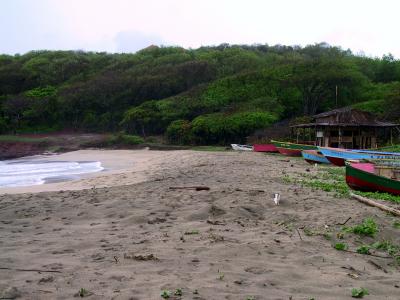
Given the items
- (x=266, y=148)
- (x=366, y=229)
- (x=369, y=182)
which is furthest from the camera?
(x=266, y=148)

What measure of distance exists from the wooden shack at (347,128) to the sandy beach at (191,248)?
2872 cm

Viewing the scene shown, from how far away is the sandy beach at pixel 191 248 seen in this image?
15.3ft

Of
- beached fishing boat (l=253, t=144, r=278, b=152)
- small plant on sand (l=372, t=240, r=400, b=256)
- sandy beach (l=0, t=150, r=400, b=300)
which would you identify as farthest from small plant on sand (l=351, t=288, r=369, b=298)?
beached fishing boat (l=253, t=144, r=278, b=152)

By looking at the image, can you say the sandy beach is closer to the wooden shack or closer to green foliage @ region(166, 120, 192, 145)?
the wooden shack

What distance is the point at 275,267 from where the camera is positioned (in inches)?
211

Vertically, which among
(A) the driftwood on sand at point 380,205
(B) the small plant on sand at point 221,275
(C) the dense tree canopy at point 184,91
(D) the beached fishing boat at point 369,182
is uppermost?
(C) the dense tree canopy at point 184,91

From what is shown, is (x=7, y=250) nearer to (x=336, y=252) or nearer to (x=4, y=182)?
(x=336, y=252)

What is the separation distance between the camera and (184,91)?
70.8 metres

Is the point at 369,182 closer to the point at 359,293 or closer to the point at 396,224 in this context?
the point at 396,224

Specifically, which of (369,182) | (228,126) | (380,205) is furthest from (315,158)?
(228,126)

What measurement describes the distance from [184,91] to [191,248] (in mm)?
65603

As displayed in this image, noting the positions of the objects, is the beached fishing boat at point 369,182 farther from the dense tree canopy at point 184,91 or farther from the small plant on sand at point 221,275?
the dense tree canopy at point 184,91

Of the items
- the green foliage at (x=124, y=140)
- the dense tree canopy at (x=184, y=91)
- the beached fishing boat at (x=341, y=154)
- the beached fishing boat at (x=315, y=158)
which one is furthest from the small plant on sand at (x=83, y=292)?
the green foliage at (x=124, y=140)

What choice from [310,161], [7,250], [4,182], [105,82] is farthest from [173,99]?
[7,250]
